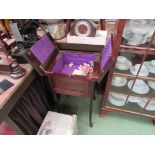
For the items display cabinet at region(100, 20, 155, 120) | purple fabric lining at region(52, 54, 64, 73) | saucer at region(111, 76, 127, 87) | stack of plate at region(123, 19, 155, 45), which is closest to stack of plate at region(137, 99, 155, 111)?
display cabinet at region(100, 20, 155, 120)

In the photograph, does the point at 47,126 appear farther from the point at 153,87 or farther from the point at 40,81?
the point at 153,87

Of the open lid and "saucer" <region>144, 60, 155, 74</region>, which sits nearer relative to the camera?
the open lid

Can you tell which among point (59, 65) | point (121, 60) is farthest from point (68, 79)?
point (121, 60)

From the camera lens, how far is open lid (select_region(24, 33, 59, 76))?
3.49ft

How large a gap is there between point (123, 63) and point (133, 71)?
0.39 feet

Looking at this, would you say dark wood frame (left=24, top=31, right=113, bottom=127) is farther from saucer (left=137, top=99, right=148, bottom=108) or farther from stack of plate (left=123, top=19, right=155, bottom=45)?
saucer (left=137, top=99, right=148, bottom=108)

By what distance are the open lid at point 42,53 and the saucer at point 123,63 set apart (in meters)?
0.61

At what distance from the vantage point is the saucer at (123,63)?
1.25 meters

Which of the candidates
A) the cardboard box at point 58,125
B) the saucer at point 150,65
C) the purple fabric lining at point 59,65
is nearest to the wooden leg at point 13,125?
the cardboard box at point 58,125

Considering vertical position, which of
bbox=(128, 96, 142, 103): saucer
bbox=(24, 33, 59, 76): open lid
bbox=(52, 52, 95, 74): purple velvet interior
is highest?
bbox=(24, 33, 59, 76): open lid

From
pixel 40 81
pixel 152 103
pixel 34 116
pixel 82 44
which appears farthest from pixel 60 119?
pixel 152 103

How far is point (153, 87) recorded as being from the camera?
4.55 ft

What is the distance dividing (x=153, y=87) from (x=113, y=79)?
40 centimetres

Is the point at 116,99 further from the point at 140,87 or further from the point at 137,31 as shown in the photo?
the point at 137,31
